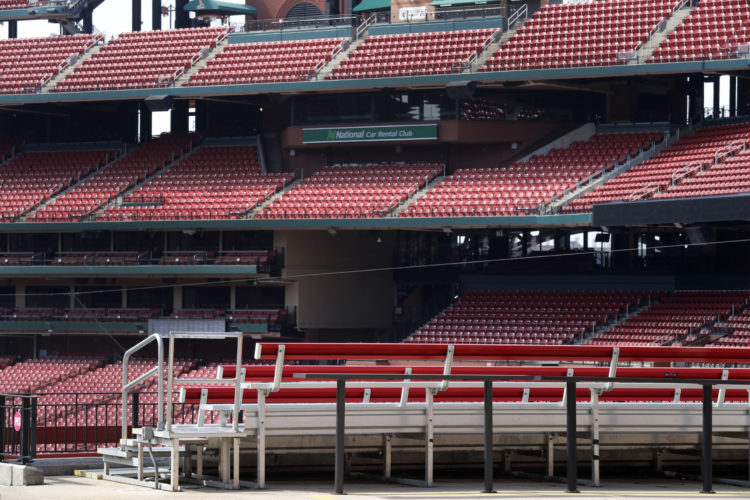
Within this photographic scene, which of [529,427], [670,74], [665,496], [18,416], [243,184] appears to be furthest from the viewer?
[243,184]

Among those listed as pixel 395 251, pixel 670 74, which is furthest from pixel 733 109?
pixel 395 251

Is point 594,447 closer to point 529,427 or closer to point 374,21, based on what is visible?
point 529,427

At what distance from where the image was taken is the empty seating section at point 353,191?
44.4 meters

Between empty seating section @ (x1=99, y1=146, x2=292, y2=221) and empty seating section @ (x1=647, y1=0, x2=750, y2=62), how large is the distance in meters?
14.1

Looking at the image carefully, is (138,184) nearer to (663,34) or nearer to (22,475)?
(663,34)

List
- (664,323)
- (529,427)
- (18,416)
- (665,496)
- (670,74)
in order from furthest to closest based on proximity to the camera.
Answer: (670,74)
(664,323)
(18,416)
(529,427)
(665,496)

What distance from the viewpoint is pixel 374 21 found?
50.3 m

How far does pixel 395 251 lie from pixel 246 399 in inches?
1293

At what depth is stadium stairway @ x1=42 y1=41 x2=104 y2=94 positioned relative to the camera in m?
51.4

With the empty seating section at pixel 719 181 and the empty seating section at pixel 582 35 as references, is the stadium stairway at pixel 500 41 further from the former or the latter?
the empty seating section at pixel 719 181

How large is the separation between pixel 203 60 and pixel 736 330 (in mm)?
23307

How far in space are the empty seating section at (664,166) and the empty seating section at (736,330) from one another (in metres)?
4.58

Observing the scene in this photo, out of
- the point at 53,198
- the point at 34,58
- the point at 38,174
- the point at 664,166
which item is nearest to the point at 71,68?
the point at 34,58

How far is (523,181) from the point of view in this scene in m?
43.8
